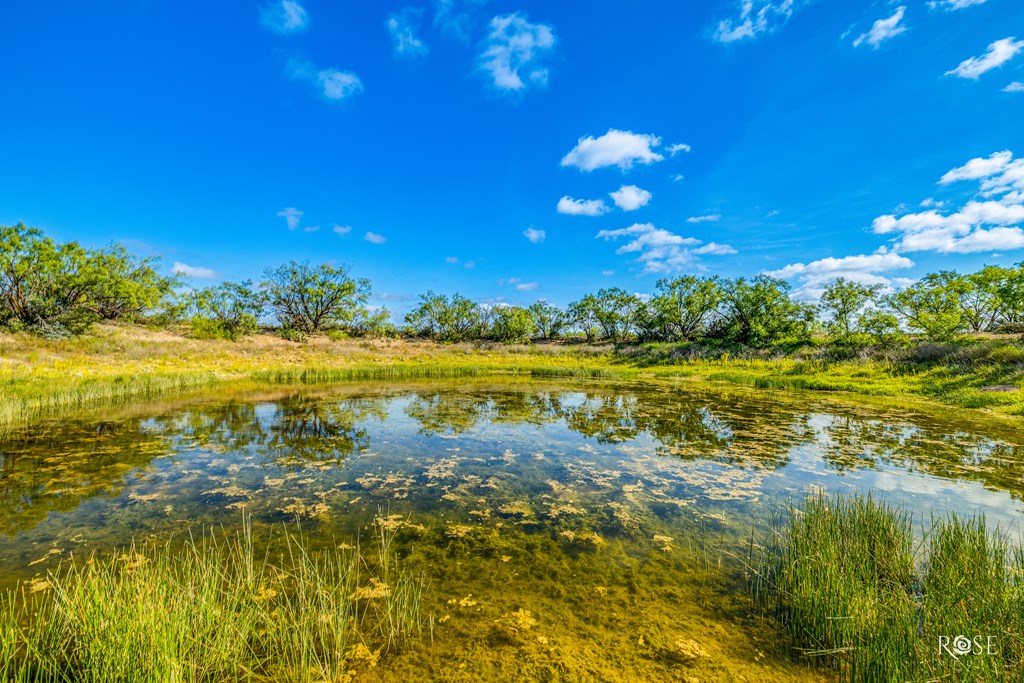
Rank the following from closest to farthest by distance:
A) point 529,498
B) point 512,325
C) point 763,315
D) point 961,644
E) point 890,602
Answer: point 961,644, point 890,602, point 529,498, point 763,315, point 512,325

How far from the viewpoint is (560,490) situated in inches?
276

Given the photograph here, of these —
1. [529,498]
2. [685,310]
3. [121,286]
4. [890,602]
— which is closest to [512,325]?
[685,310]

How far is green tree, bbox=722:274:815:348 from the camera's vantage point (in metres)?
35.4

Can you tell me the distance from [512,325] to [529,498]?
154 ft

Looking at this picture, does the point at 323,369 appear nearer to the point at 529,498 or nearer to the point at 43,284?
the point at 43,284

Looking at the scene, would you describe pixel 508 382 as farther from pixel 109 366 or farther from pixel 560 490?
pixel 109 366

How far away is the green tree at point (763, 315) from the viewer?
35375mm

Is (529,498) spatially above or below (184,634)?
below

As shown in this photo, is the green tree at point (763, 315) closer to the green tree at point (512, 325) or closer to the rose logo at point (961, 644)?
the green tree at point (512, 325)

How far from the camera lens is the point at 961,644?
2.76 meters

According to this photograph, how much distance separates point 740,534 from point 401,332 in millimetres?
50022

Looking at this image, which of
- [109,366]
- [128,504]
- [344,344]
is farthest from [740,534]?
[344,344]

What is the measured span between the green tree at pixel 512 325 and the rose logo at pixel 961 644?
49469 mm

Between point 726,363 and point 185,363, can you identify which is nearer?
point 185,363
